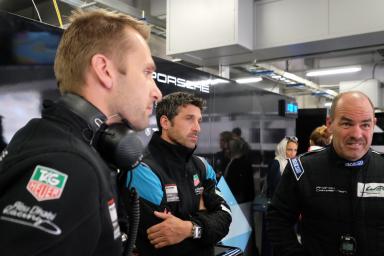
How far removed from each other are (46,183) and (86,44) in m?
0.43

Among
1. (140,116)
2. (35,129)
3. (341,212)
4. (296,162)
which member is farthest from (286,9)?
(35,129)

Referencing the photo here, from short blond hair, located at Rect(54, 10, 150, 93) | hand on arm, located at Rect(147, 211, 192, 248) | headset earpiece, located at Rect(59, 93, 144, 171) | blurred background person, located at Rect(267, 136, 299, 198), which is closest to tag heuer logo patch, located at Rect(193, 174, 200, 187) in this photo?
hand on arm, located at Rect(147, 211, 192, 248)

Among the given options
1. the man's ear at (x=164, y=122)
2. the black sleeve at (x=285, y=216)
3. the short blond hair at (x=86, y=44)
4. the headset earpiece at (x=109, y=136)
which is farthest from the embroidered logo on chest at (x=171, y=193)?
the short blond hair at (x=86, y=44)

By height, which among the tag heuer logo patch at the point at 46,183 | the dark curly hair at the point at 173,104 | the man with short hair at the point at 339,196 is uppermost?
the dark curly hair at the point at 173,104

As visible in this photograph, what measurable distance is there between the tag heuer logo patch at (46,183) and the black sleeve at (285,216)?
1504 millimetres

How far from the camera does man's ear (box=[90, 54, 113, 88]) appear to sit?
3.01 feet

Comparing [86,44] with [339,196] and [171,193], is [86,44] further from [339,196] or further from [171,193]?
[339,196]

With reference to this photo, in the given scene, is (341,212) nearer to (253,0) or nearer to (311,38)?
(311,38)

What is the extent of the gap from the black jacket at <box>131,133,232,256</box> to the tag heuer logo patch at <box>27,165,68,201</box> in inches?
48.5

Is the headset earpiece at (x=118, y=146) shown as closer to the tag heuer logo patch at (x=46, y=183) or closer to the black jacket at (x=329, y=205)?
the tag heuer logo patch at (x=46, y=183)

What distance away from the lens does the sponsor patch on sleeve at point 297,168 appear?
1.95 meters

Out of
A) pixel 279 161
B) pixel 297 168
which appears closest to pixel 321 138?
pixel 279 161

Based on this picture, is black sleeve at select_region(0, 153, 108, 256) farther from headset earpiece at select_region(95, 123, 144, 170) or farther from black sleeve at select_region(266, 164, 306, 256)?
black sleeve at select_region(266, 164, 306, 256)

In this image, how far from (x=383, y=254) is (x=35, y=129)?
170 centimetres
